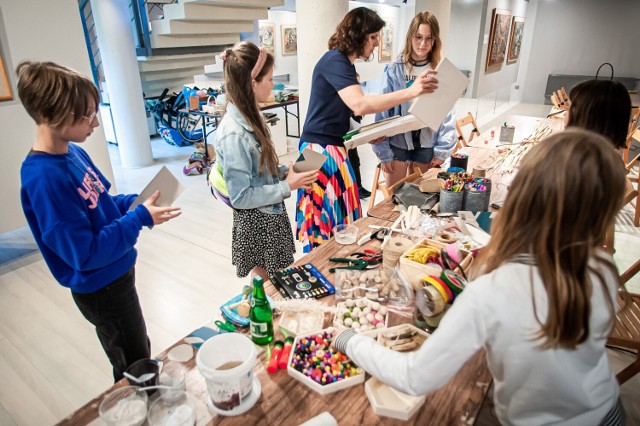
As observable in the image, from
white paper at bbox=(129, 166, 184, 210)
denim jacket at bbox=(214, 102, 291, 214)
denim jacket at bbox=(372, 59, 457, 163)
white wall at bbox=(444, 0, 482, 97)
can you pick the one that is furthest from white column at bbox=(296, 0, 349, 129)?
white wall at bbox=(444, 0, 482, 97)

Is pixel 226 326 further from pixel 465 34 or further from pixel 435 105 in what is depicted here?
pixel 465 34

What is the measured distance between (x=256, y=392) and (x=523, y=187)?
2.57 feet

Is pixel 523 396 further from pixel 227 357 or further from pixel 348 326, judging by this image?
pixel 227 357

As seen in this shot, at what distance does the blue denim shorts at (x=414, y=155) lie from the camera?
296 centimetres

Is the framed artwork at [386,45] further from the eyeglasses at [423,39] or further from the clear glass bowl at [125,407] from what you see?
the clear glass bowl at [125,407]

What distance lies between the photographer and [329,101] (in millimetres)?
2170

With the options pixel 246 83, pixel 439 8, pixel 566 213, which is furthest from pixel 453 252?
pixel 439 8

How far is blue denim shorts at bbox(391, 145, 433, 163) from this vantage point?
2.96 metres

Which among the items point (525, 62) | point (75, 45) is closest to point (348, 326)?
point (75, 45)

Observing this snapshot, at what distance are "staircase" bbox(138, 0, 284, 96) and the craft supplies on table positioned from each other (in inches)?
219

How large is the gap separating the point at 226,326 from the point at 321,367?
358 mm

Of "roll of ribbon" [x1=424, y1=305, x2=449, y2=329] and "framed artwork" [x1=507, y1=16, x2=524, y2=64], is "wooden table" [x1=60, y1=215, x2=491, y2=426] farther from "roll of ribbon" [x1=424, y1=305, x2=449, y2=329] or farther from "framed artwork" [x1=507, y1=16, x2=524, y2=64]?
"framed artwork" [x1=507, y1=16, x2=524, y2=64]

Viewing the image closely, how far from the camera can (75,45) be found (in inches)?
140

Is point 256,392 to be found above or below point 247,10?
below
